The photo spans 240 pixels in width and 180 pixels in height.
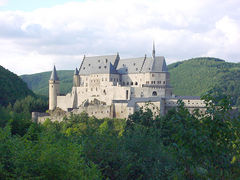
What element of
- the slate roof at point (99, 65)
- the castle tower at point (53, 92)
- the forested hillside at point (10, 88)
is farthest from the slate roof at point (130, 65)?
the forested hillside at point (10, 88)

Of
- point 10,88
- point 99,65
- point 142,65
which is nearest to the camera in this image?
point 142,65

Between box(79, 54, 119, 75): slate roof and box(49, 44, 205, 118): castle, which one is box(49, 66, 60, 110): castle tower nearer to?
box(49, 44, 205, 118): castle

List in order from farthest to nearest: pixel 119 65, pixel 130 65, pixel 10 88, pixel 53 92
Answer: pixel 10 88 < pixel 53 92 < pixel 119 65 < pixel 130 65

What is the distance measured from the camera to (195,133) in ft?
40.4

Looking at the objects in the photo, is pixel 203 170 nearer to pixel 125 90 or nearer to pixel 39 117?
pixel 125 90

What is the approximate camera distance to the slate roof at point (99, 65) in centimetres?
6881

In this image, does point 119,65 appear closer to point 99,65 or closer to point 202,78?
point 99,65

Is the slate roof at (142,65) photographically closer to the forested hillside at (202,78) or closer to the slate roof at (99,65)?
the slate roof at (99,65)

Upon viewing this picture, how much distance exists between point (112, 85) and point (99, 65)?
7.50 metres

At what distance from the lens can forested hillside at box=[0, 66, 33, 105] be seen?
75.8m

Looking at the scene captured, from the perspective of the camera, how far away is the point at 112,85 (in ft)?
214

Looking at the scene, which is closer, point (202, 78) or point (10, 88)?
point (10, 88)

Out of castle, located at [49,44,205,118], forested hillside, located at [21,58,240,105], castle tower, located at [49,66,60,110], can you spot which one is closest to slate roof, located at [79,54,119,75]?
castle, located at [49,44,205,118]

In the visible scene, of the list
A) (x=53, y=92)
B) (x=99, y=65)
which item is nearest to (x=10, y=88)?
(x=53, y=92)
